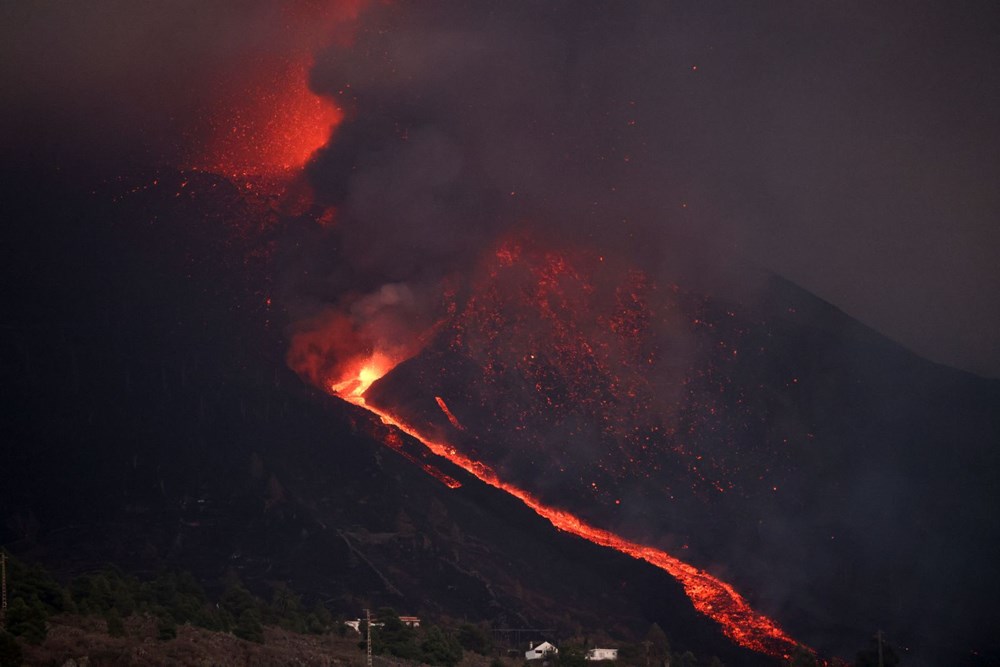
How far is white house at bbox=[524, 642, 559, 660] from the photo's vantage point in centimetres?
6544

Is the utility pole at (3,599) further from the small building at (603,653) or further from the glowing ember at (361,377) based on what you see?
the glowing ember at (361,377)

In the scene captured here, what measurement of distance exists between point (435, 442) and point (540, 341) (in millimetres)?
9914

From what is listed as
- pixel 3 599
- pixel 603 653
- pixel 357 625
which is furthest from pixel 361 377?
pixel 3 599

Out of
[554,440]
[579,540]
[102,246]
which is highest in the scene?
[102,246]

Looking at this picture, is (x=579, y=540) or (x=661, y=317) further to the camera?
(x=661, y=317)

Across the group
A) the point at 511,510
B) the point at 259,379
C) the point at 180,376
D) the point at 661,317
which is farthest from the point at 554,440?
the point at 180,376

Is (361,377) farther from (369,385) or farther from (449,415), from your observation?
(449,415)

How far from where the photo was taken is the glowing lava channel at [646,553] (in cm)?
7294

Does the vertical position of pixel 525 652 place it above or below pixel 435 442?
below

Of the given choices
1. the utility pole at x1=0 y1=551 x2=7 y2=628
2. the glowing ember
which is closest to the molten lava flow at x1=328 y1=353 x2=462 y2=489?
the glowing ember

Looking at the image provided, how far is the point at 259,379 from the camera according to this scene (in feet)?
289

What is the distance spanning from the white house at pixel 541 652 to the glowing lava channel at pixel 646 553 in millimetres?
9468

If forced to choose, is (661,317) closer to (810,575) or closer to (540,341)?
(540,341)

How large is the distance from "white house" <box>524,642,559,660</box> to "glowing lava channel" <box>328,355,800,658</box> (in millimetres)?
9468
